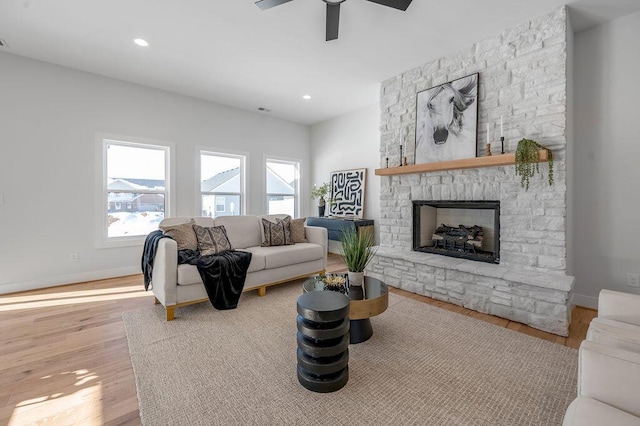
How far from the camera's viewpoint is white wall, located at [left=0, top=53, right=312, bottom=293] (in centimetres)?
340

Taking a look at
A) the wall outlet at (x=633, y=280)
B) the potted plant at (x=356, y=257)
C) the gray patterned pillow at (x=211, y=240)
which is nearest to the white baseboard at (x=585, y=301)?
the wall outlet at (x=633, y=280)

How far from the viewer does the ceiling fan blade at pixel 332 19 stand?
90.4 inches

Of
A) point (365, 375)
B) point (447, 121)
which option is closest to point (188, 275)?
point (365, 375)

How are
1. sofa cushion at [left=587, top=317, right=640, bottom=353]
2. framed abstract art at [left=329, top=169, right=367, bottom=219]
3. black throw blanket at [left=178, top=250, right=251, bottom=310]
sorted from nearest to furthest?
1. sofa cushion at [left=587, top=317, right=640, bottom=353]
2. black throw blanket at [left=178, top=250, right=251, bottom=310]
3. framed abstract art at [left=329, top=169, right=367, bottom=219]

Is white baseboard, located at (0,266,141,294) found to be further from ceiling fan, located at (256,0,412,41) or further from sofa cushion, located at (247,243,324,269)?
ceiling fan, located at (256,0,412,41)

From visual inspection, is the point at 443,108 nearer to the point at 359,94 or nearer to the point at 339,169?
the point at 359,94

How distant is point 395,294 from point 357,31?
9.60ft

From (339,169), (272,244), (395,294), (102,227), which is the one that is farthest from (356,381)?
(339,169)

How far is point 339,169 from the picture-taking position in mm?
5805

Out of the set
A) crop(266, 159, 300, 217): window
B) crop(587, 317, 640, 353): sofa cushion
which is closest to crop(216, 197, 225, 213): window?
crop(266, 159, 300, 217): window

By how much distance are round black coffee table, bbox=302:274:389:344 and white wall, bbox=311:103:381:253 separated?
294cm

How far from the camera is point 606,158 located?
278 cm

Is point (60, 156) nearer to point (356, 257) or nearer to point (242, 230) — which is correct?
point (242, 230)

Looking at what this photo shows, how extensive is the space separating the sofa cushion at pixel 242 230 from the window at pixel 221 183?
1.59 metres
